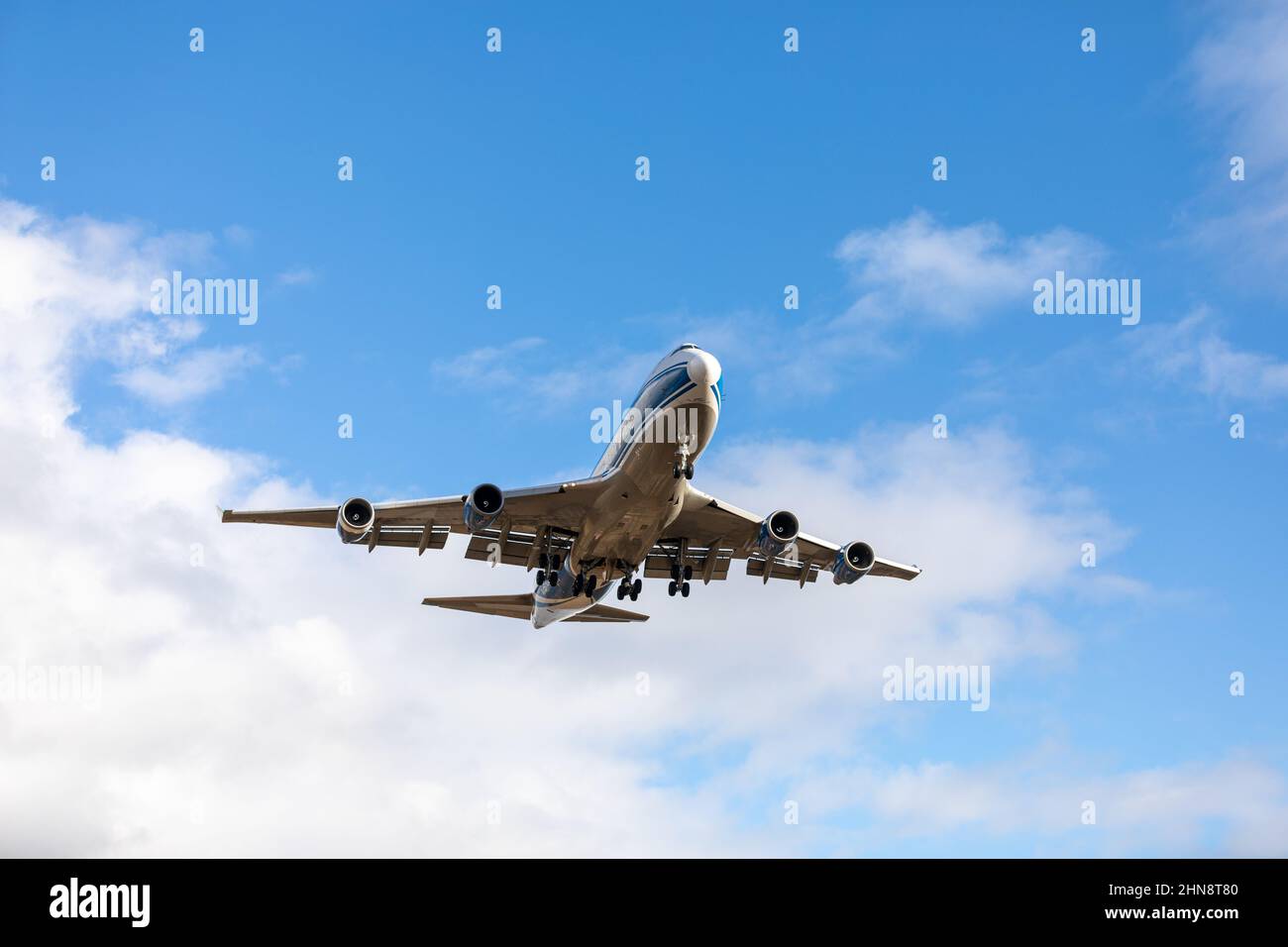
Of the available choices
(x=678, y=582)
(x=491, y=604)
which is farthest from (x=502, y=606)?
(x=678, y=582)

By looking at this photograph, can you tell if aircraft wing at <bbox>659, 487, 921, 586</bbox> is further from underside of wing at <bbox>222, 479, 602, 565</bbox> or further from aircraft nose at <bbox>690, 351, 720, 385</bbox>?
aircraft nose at <bbox>690, 351, 720, 385</bbox>

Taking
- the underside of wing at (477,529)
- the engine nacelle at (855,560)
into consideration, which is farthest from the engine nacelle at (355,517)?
the engine nacelle at (855,560)

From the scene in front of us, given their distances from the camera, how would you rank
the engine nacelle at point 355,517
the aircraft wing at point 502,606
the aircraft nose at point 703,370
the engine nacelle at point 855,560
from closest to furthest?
the aircraft nose at point 703,370 → the engine nacelle at point 355,517 → the engine nacelle at point 855,560 → the aircraft wing at point 502,606

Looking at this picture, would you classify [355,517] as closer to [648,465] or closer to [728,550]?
[648,465]

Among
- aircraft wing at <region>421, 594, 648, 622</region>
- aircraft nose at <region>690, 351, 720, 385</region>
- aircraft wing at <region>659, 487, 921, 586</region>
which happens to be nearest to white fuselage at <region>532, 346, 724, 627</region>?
aircraft nose at <region>690, 351, 720, 385</region>

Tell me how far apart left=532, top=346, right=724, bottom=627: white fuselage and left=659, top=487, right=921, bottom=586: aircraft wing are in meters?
2.25

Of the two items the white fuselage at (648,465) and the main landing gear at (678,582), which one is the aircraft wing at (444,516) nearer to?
the white fuselage at (648,465)

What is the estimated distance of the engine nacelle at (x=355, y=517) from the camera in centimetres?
3300

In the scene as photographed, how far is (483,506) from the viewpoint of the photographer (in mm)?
33250

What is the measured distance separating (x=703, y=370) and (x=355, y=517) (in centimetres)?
1128

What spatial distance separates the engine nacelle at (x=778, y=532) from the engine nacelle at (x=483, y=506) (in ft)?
26.1

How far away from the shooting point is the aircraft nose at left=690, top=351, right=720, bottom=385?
2917cm
